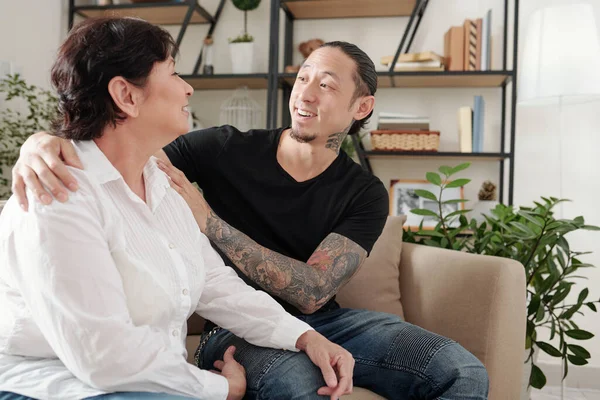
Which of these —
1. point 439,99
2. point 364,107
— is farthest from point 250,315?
point 439,99

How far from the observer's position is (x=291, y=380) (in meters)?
1.24

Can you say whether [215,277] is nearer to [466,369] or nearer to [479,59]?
[466,369]

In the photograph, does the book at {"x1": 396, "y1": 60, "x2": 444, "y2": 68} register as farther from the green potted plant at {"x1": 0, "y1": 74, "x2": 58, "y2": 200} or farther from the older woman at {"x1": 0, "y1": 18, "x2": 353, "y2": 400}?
the older woman at {"x1": 0, "y1": 18, "x2": 353, "y2": 400}

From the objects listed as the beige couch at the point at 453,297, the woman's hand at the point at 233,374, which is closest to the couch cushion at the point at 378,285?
the beige couch at the point at 453,297

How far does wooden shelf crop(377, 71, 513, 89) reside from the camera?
3.18 meters

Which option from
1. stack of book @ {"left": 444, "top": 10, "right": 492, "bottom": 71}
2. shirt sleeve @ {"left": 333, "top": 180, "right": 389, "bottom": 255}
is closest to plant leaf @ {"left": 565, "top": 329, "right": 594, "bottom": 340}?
shirt sleeve @ {"left": 333, "top": 180, "right": 389, "bottom": 255}

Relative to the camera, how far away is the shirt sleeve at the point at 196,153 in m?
1.76

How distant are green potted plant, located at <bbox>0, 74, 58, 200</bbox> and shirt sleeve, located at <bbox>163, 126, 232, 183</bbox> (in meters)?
1.29

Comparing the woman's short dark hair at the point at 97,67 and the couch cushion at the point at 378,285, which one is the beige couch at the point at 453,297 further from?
the woman's short dark hair at the point at 97,67

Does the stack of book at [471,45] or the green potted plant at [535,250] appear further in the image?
the stack of book at [471,45]

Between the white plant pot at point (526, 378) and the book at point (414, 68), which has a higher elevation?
the book at point (414, 68)

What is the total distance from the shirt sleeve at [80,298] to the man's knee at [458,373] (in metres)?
0.64

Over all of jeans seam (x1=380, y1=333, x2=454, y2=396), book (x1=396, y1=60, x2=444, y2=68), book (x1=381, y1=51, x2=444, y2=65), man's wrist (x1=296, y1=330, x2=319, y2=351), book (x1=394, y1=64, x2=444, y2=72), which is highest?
book (x1=381, y1=51, x2=444, y2=65)

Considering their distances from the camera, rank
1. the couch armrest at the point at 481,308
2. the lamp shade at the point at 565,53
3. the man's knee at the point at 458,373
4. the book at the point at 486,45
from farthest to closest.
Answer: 1. the book at the point at 486,45
2. the lamp shade at the point at 565,53
3. the couch armrest at the point at 481,308
4. the man's knee at the point at 458,373
